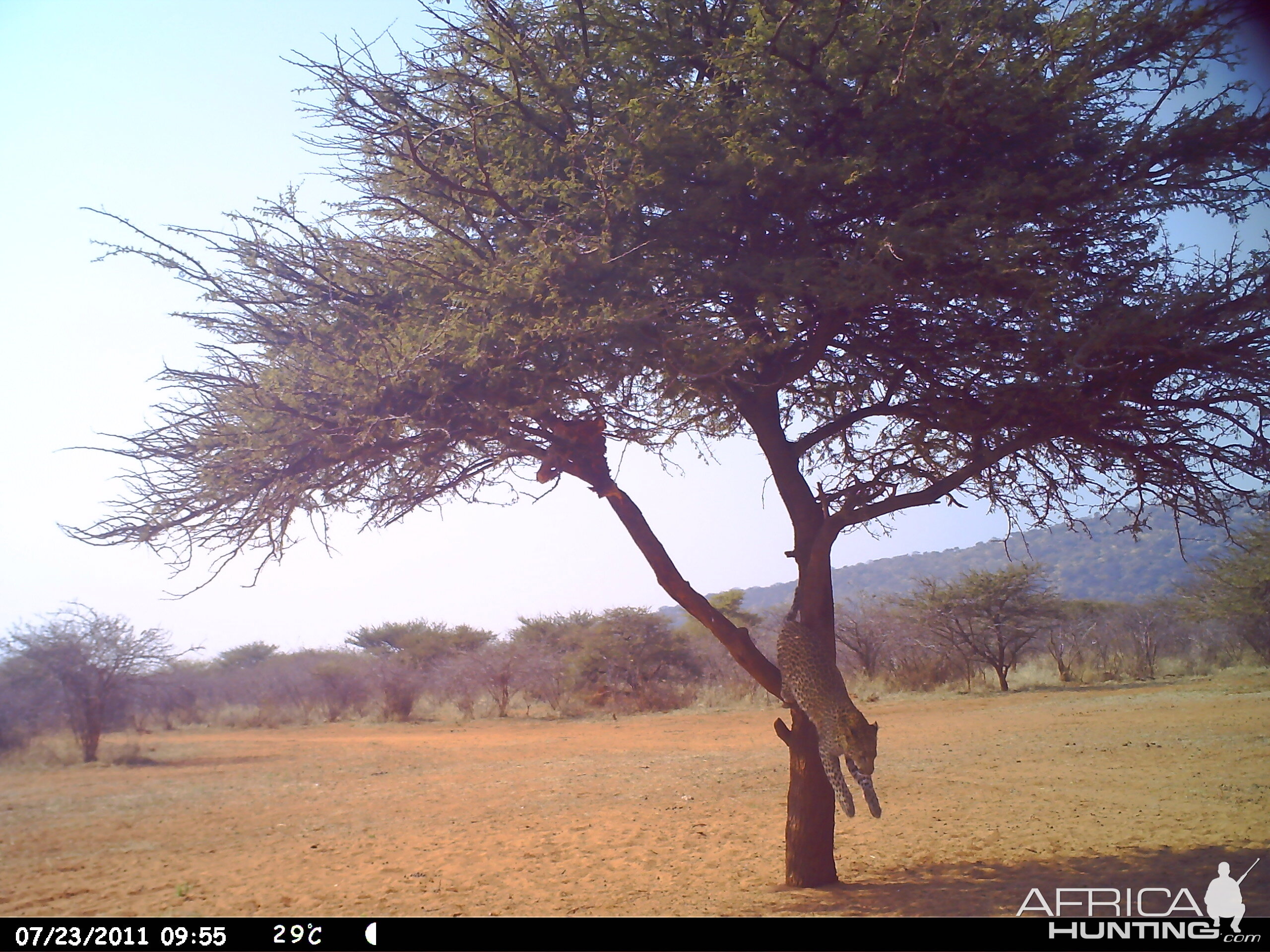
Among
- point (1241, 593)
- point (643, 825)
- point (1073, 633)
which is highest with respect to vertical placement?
point (1241, 593)

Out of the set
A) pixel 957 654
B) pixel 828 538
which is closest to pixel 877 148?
pixel 828 538

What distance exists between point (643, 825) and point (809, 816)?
3945 millimetres

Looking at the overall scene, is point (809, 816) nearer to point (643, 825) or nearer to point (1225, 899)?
point (1225, 899)

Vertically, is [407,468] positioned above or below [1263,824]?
above

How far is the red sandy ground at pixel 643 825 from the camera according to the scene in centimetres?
661

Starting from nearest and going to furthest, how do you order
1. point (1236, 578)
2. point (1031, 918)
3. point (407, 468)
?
point (1031, 918), point (407, 468), point (1236, 578)

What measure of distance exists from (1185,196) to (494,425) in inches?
204

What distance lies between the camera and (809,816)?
6379mm

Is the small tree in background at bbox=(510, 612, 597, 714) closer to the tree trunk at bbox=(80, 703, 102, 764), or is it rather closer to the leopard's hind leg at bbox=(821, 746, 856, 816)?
the tree trunk at bbox=(80, 703, 102, 764)

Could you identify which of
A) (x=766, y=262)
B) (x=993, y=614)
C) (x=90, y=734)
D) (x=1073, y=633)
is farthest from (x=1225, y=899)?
(x=1073, y=633)

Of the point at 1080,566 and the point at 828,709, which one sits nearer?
the point at 828,709

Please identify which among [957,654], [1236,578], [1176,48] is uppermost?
[1176,48]

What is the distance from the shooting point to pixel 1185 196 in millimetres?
5578

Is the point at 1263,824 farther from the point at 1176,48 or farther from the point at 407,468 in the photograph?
the point at 407,468
